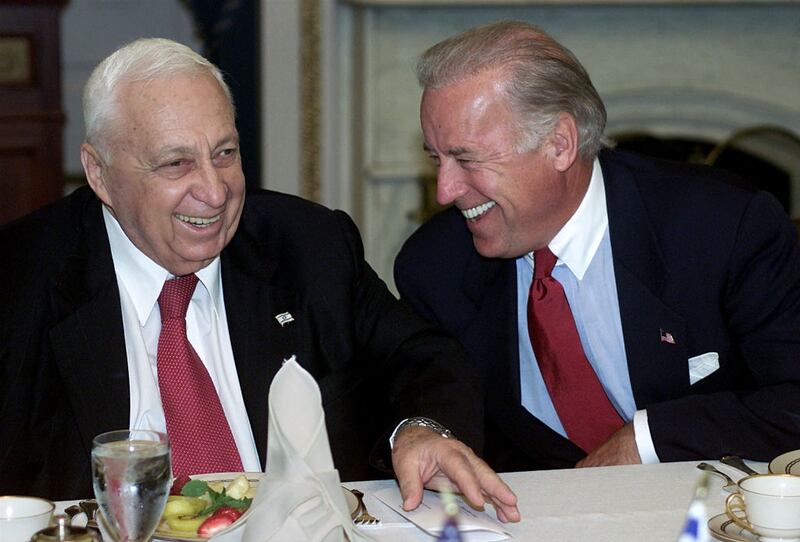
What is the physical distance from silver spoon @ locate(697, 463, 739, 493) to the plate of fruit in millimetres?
761

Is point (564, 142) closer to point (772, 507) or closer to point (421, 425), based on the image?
point (421, 425)

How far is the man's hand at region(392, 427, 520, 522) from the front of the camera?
6.12 feet

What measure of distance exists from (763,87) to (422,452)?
3.91m

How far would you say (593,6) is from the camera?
5.31 metres

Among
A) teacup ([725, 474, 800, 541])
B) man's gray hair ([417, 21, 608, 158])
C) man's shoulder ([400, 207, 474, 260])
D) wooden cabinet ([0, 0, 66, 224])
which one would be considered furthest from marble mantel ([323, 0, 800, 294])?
teacup ([725, 474, 800, 541])

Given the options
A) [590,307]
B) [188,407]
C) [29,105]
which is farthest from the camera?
[29,105]

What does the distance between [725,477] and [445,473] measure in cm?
48

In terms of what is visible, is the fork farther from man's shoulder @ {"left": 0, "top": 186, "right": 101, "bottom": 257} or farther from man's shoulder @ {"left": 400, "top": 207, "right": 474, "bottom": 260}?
man's shoulder @ {"left": 400, "top": 207, "right": 474, "bottom": 260}

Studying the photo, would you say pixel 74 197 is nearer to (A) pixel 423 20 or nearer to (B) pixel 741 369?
(B) pixel 741 369

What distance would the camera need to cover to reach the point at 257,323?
101 inches

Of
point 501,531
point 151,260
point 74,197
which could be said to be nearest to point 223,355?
point 151,260

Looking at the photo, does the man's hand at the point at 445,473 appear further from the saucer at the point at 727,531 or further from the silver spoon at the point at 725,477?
the silver spoon at the point at 725,477

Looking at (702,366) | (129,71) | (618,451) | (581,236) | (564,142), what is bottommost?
(618,451)

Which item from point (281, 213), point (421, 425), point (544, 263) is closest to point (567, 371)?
point (544, 263)
